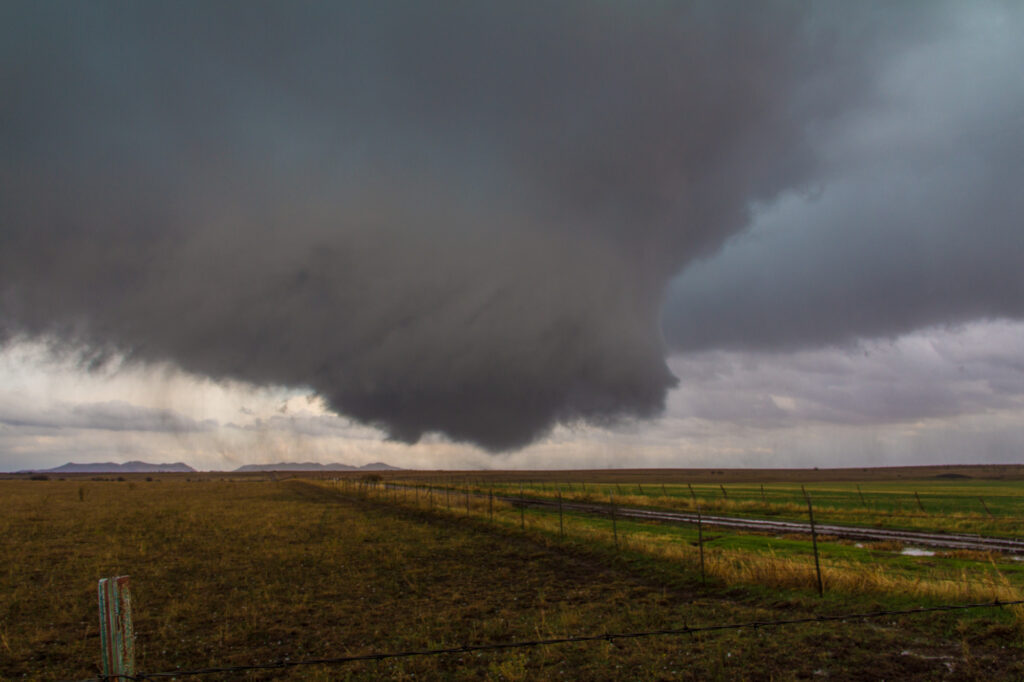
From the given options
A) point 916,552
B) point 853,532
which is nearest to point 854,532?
point 853,532

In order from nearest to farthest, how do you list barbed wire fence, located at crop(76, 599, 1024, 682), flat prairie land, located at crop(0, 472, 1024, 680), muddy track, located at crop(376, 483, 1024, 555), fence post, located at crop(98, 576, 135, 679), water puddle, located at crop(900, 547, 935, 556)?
fence post, located at crop(98, 576, 135, 679) < barbed wire fence, located at crop(76, 599, 1024, 682) < flat prairie land, located at crop(0, 472, 1024, 680) < water puddle, located at crop(900, 547, 935, 556) < muddy track, located at crop(376, 483, 1024, 555)

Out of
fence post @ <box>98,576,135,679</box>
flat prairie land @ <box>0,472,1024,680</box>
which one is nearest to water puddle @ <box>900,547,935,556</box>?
flat prairie land @ <box>0,472,1024,680</box>

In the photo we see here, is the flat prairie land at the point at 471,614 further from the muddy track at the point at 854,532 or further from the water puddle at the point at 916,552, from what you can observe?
the muddy track at the point at 854,532

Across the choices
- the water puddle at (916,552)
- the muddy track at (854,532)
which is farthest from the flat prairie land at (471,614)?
the muddy track at (854,532)

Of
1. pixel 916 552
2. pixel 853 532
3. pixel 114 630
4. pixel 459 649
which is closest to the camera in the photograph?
pixel 114 630

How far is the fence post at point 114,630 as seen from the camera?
21.3 ft

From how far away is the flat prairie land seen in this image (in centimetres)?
1149

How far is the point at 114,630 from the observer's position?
6.69 m

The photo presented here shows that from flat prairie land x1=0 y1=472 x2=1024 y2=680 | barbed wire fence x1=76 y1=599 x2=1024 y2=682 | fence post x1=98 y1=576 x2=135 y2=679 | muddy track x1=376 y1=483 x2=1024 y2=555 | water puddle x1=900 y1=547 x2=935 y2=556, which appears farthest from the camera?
muddy track x1=376 y1=483 x2=1024 y2=555

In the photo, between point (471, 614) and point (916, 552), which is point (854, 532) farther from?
point (471, 614)

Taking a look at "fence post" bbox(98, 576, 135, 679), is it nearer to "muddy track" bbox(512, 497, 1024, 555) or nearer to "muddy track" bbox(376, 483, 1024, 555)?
"muddy track" bbox(512, 497, 1024, 555)

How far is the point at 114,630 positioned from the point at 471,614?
1088 cm

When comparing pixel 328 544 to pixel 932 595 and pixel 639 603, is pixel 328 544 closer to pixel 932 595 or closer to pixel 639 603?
pixel 639 603

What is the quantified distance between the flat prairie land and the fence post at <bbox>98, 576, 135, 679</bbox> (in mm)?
5283
